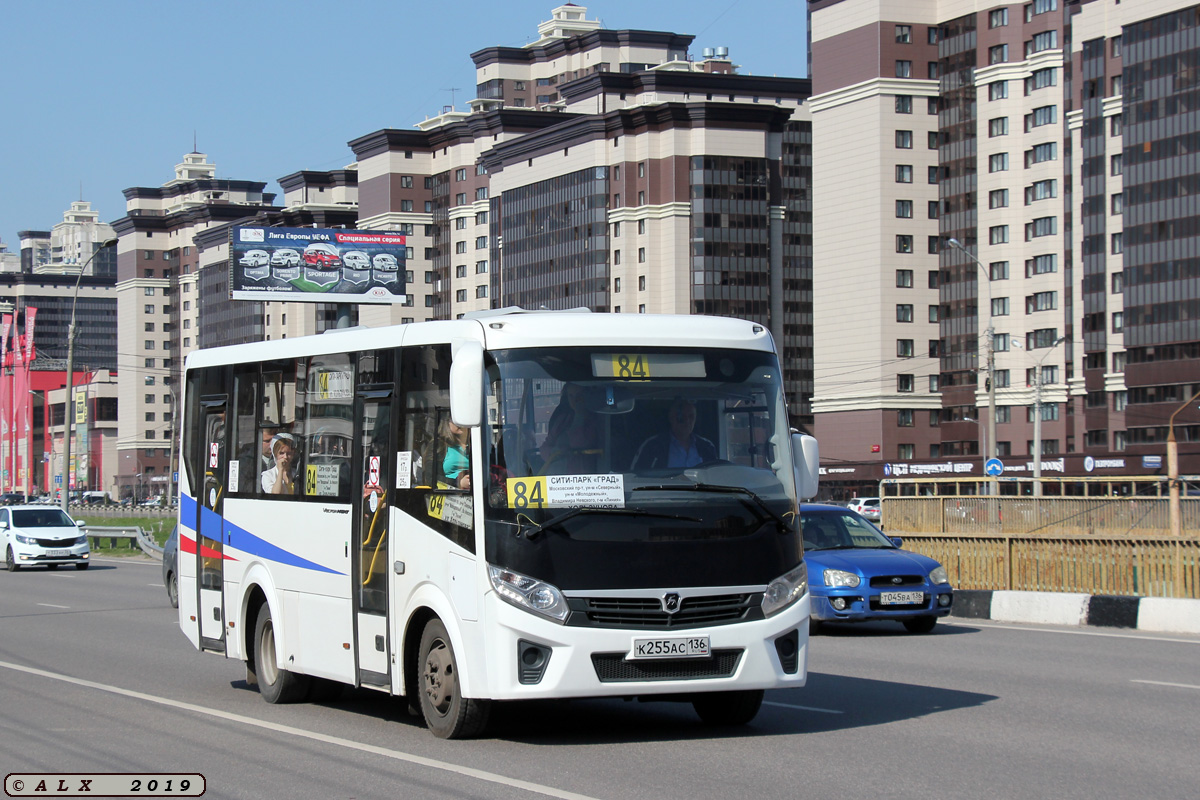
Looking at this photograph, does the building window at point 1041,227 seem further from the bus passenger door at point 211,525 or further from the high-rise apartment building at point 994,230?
the bus passenger door at point 211,525

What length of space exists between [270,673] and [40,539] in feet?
90.3

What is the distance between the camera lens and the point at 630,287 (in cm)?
11581

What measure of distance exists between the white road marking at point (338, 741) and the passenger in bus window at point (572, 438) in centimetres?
182

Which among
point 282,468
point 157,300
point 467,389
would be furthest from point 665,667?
point 157,300

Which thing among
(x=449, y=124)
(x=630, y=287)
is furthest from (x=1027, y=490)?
(x=449, y=124)

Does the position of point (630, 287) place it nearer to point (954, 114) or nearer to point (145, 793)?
point (954, 114)

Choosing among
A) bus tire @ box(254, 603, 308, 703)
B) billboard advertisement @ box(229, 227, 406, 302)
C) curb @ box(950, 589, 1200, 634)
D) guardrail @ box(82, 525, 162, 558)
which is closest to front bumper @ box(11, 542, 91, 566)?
guardrail @ box(82, 525, 162, 558)

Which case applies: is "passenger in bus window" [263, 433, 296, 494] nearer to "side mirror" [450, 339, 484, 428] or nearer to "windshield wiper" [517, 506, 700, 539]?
"side mirror" [450, 339, 484, 428]

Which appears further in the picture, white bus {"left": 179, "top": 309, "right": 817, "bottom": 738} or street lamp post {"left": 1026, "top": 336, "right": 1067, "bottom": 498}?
street lamp post {"left": 1026, "top": 336, "right": 1067, "bottom": 498}

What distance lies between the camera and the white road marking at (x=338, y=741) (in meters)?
8.04

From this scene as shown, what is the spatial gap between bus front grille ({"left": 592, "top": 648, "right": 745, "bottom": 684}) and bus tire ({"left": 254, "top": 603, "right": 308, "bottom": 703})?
11.7 feet

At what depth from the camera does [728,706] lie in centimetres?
1032

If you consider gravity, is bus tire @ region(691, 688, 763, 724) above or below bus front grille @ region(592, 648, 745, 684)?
below

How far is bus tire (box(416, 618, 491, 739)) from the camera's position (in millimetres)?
9539
